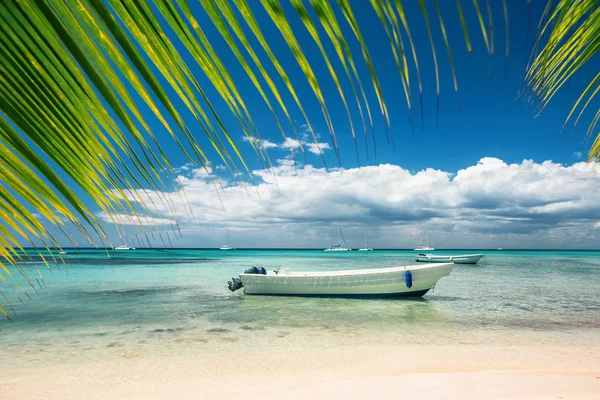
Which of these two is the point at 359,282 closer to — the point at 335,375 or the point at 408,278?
the point at 408,278

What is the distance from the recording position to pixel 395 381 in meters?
6.49

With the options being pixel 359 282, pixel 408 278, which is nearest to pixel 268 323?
pixel 359 282

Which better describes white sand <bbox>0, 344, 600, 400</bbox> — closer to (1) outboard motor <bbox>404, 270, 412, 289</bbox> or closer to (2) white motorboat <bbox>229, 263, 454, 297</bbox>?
(1) outboard motor <bbox>404, 270, 412, 289</bbox>

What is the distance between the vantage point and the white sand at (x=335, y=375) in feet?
20.0

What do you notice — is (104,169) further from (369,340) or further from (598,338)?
(598,338)

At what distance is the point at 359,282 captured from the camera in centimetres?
1590

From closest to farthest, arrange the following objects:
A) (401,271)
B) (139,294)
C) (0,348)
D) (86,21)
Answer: (86,21) < (0,348) < (401,271) < (139,294)

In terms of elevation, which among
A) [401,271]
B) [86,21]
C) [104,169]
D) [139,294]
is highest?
[86,21]

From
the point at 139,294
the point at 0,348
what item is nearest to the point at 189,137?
the point at 0,348

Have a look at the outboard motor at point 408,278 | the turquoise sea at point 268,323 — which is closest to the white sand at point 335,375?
the turquoise sea at point 268,323

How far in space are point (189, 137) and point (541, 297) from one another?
78.3 feet

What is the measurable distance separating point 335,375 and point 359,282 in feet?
29.4

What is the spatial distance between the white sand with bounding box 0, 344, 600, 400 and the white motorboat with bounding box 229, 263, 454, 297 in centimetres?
598

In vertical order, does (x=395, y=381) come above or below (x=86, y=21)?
below
